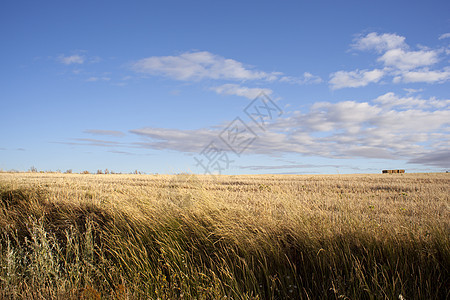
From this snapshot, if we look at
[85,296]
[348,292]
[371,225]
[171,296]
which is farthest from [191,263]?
[371,225]

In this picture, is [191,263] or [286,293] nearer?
[286,293]

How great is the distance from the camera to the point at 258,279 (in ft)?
11.9

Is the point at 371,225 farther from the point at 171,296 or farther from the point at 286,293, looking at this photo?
the point at 171,296

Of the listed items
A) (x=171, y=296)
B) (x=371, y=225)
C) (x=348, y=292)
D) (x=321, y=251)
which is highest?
(x=371, y=225)

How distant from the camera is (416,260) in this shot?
11.1 feet

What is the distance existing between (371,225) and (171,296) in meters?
2.84

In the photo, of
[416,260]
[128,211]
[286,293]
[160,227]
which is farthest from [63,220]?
[416,260]

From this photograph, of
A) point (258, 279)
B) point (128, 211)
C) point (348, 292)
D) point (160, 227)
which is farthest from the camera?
point (128, 211)

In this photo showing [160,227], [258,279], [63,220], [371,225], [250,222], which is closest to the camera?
[258,279]

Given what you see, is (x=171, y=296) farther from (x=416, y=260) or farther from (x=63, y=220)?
(x=63, y=220)

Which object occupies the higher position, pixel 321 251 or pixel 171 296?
pixel 321 251

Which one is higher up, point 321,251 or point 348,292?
point 321,251

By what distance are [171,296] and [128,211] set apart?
2287mm

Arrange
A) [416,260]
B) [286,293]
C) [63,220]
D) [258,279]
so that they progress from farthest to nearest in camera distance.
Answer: [63,220], [258,279], [416,260], [286,293]
